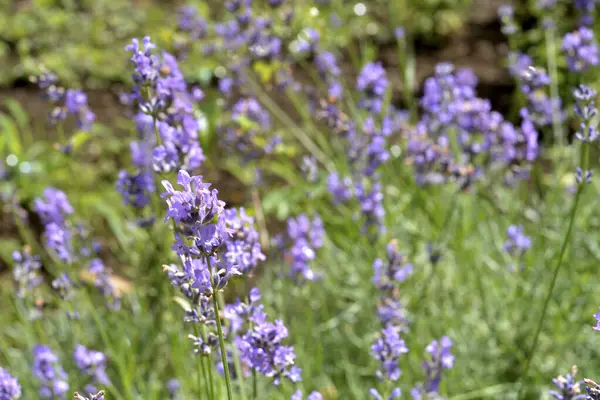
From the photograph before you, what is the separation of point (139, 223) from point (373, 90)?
1.27m

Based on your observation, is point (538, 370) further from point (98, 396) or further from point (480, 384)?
point (98, 396)

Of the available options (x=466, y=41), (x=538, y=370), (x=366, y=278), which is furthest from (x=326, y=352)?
(x=466, y=41)

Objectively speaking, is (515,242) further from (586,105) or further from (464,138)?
(586,105)

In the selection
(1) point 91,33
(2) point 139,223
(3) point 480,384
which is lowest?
(3) point 480,384

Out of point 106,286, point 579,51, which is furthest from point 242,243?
point 579,51

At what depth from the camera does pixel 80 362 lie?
2.60 m

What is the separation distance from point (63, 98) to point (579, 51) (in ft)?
7.68

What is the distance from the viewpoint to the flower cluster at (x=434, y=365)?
2.16m

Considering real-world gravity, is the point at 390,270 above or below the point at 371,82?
below

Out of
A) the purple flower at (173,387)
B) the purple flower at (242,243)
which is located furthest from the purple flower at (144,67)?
the purple flower at (173,387)

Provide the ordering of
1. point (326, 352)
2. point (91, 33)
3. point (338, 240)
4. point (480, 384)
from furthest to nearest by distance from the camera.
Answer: point (91, 33)
point (338, 240)
point (326, 352)
point (480, 384)

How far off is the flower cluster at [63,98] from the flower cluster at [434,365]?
5.78 feet

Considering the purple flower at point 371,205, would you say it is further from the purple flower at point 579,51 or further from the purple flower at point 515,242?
the purple flower at point 579,51

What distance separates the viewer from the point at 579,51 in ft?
9.64
